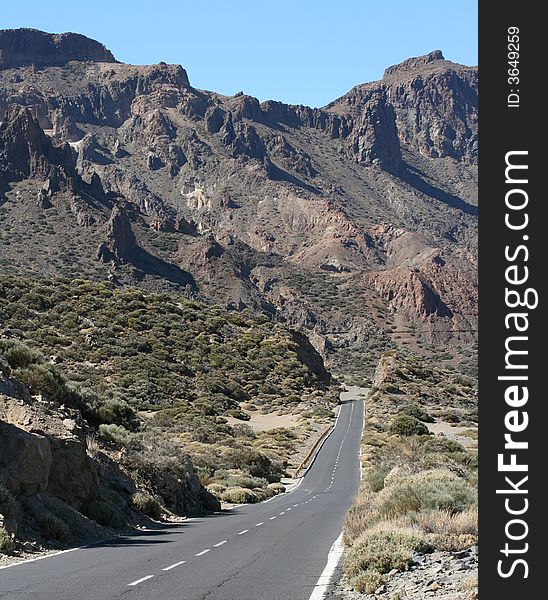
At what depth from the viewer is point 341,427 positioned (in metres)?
69.4

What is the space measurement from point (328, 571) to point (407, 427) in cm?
4650

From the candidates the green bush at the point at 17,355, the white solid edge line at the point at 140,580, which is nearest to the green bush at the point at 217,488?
the green bush at the point at 17,355

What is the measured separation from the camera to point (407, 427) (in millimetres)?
58906

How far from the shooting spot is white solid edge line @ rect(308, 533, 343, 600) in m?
11.1

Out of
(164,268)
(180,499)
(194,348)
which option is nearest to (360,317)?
(164,268)

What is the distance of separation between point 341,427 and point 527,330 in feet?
209

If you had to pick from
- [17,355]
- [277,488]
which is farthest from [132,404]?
[17,355]

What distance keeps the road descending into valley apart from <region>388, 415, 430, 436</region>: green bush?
31.8m

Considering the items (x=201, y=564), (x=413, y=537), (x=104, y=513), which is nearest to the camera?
(x=413, y=537)

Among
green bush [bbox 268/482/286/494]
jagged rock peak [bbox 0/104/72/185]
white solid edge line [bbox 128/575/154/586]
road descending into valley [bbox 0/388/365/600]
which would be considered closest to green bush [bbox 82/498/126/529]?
road descending into valley [bbox 0/388/365/600]

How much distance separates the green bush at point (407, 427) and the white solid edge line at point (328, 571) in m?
40.5

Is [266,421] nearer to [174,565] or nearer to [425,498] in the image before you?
[425,498]

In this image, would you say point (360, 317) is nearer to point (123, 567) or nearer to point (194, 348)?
point (194, 348)

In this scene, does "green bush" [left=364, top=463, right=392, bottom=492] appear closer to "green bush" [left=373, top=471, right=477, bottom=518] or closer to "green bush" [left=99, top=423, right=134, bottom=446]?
"green bush" [left=373, top=471, right=477, bottom=518]
